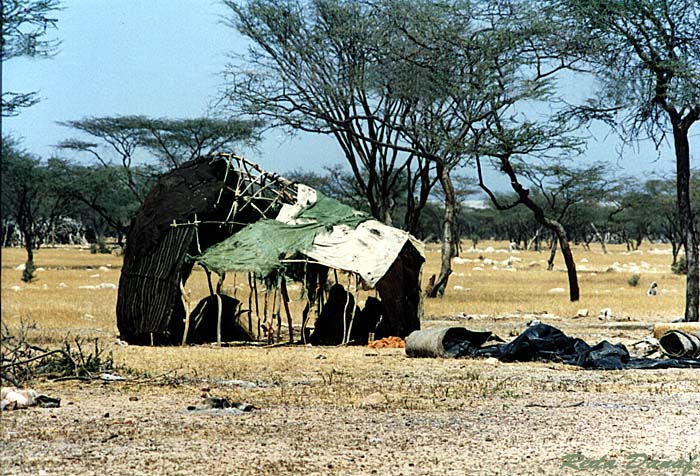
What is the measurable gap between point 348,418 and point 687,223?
12.7 meters

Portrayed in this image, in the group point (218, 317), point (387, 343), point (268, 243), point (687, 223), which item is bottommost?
point (387, 343)

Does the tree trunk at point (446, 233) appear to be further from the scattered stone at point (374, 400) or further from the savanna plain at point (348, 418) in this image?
the scattered stone at point (374, 400)

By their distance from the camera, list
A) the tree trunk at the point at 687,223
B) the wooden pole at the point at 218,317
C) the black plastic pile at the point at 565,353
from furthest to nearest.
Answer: the tree trunk at the point at 687,223 < the wooden pole at the point at 218,317 < the black plastic pile at the point at 565,353

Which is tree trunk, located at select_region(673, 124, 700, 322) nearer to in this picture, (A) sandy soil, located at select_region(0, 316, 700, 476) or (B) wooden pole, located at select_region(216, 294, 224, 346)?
(A) sandy soil, located at select_region(0, 316, 700, 476)

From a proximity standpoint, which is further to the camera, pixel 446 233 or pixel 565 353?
pixel 446 233

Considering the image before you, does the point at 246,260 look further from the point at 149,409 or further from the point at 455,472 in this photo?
the point at 455,472

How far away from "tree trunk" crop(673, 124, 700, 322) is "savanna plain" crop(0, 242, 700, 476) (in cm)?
347

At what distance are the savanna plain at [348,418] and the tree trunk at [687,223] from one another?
11.4 feet

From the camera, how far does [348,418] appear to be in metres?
8.15

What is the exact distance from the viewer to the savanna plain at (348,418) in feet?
21.2

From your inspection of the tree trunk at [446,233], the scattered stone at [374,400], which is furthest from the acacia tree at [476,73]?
the scattered stone at [374,400]

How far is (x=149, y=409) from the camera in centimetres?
856

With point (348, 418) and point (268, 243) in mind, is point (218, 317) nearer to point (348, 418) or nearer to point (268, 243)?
point (268, 243)

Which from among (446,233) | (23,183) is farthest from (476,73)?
(23,183)
